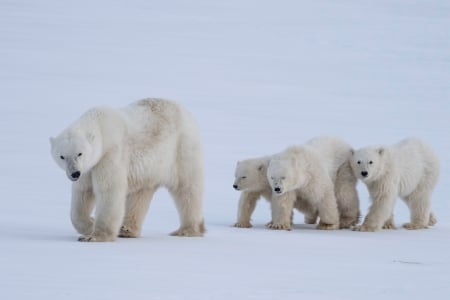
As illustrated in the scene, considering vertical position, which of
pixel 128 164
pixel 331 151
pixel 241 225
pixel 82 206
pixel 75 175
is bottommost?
pixel 241 225

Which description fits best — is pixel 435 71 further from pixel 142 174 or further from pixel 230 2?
pixel 142 174

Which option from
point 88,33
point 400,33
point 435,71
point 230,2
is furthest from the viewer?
point 230,2

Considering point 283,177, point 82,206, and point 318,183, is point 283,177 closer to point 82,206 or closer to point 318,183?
point 318,183

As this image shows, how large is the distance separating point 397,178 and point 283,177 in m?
1.59

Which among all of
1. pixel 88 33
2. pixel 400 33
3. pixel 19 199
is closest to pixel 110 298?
pixel 19 199

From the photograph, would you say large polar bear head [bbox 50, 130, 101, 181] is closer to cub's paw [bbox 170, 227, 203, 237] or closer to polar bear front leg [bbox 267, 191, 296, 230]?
cub's paw [bbox 170, 227, 203, 237]

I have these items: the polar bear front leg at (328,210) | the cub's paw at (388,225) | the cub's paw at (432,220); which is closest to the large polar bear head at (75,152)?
the polar bear front leg at (328,210)

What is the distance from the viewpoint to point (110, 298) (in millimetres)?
5730

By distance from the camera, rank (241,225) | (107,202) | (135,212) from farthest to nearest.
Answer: (241,225)
(135,212)
(107,202)

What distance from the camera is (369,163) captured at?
37.5ft

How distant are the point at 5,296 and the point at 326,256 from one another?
3286 mm

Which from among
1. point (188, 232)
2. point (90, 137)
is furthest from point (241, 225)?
→ point (90, 137)

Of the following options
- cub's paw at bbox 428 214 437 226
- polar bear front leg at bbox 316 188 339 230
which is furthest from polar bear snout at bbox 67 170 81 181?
cub's paw at bbox 428 214 437 226

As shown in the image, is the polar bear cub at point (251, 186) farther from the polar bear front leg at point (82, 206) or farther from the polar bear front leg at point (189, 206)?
the polar bear front leg at point (82, 206)
